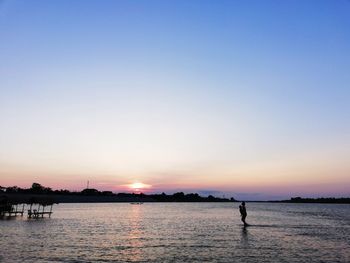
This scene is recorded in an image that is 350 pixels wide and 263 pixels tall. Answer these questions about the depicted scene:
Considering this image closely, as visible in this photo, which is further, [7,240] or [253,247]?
[7,240]

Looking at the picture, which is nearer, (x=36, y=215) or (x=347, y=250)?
(x=347, y=250)

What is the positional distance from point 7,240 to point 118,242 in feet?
30.6

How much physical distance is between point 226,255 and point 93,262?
899 cm

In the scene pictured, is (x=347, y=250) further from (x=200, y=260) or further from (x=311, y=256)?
(x=200, y=260)

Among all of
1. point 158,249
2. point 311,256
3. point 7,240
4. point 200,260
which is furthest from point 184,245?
point 7,240

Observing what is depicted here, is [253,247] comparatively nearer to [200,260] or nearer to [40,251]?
[200,260]

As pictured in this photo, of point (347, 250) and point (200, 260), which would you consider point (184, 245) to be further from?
point (347, 250)

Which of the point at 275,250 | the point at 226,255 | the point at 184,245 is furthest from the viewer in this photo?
the point at 184,245

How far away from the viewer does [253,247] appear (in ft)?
106

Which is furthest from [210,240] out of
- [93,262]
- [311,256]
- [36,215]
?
[36,215]

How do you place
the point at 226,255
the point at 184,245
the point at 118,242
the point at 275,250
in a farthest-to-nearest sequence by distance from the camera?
1. the point at 118,242
2. the point at 184,245
3. the point at 275,250
4. the point at 226,255

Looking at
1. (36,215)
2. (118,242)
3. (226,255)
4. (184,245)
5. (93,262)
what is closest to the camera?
(93,262)

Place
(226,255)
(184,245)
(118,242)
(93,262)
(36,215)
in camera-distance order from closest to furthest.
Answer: (93,262) < (226,255) < (184,245) < (118,242) < (36,215)

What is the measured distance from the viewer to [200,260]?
1024 inches
